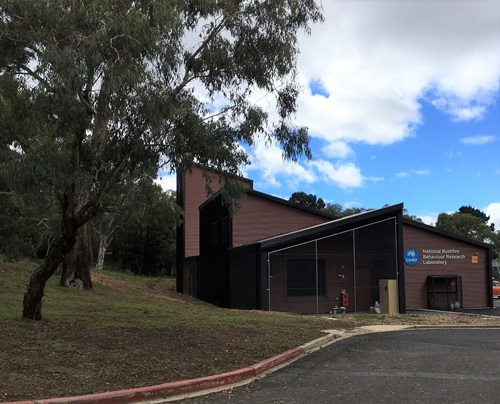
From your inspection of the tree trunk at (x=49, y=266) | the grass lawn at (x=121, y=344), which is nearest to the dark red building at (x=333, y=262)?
the grass lawn at (x=121, y=344)

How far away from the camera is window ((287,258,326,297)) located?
20.8 meters

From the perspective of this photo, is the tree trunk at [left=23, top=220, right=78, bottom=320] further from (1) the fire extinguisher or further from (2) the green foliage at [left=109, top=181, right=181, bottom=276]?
(2) the green foliage at [left=109, top=181, right=181, bottom=276]

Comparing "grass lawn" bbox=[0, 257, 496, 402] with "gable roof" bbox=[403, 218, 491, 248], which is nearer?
"grass lawn" bbox=[0, 257, 496, 402]

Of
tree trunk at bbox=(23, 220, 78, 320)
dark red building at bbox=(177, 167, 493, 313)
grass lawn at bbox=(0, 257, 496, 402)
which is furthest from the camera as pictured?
dark red building at bbox=(177, 167, 493, 313)

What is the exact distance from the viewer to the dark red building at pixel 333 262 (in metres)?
20.7

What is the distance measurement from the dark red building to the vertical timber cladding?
47mm

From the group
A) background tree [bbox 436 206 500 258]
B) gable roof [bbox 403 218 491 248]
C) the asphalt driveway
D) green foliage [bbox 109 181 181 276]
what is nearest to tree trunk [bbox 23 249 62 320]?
the asphalt driveway

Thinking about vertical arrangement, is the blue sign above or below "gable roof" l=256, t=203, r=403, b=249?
below

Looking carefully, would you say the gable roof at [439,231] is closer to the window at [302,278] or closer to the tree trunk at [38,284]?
the window at [302,278]

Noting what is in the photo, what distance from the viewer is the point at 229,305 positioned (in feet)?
76.9

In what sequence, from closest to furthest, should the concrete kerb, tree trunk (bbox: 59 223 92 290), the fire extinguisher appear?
the concrete kerb → the fire extinguisher → tree trunk (bbox: 59 223 92 290)

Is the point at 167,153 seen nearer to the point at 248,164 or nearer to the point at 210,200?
the point at 248,164

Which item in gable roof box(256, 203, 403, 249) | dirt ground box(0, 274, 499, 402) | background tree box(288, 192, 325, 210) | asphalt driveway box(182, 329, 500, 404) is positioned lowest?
asphalt driveway box(182, 329, 500, 404)

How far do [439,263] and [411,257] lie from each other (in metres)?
1.55
